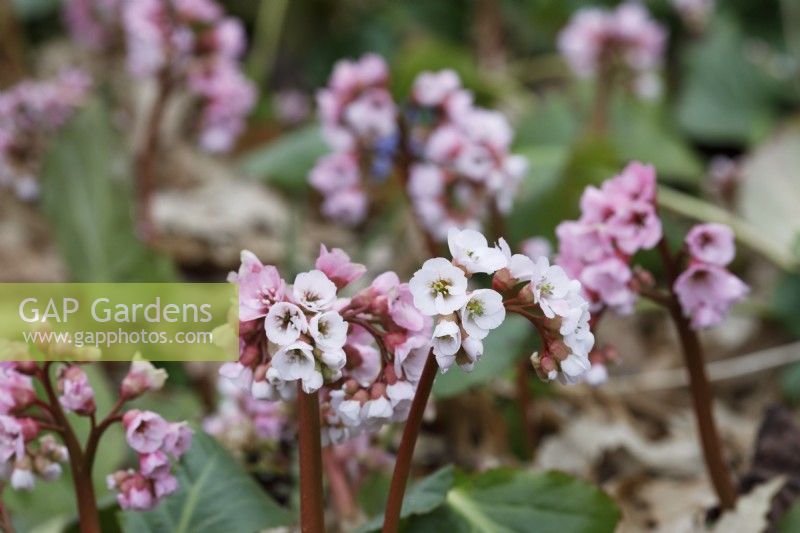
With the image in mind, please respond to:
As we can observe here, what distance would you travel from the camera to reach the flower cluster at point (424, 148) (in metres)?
1.95

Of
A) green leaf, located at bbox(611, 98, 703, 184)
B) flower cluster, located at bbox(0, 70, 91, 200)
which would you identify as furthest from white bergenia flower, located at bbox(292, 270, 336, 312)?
green leaf, located at bbox(611, 98, 703, 184)

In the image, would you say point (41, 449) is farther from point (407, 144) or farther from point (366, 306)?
point (407, 144)

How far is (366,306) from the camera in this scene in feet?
3.56

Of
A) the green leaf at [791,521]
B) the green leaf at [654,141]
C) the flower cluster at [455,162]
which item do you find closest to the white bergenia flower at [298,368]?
the green leaf at [791,521]

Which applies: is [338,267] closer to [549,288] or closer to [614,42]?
[549,288]

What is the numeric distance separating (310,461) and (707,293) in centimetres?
61

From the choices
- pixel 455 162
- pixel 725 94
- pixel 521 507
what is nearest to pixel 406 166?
pixel 455 162

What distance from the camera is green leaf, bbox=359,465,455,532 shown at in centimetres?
123

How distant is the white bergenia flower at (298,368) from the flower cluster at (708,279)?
0.58 meters

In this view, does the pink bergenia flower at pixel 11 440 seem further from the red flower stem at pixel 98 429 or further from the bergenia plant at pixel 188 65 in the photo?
the bergenia plant at pixel 188 65

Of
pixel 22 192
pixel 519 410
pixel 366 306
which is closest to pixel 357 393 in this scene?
pixel 366 306

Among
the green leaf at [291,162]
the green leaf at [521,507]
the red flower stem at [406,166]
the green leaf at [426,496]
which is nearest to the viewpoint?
the green leaf at [426,496]

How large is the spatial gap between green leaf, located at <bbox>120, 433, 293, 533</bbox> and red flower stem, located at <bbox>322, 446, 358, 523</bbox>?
29cm

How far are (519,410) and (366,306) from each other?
0.98 m
